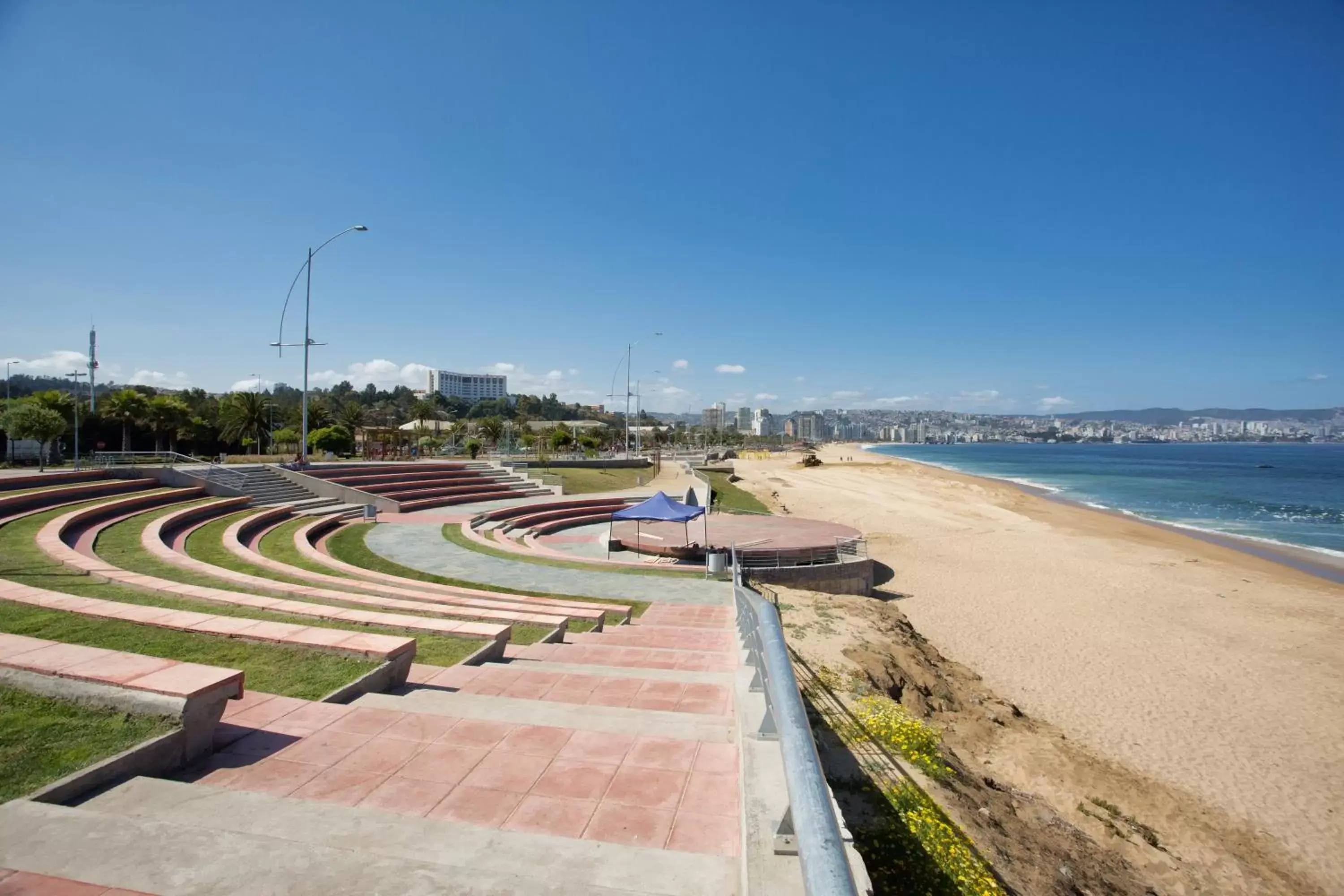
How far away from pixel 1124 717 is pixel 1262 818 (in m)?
3.33

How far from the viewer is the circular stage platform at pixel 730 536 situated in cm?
2019

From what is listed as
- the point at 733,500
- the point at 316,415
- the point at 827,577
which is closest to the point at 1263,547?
the point at 733,500

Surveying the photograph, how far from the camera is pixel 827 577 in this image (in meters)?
19.5

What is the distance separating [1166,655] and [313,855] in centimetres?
2117

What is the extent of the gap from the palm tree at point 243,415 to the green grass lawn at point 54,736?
1875 inches

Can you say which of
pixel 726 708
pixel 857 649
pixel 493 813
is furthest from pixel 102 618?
pixel 857 649

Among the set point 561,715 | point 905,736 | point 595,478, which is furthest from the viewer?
point 595,478

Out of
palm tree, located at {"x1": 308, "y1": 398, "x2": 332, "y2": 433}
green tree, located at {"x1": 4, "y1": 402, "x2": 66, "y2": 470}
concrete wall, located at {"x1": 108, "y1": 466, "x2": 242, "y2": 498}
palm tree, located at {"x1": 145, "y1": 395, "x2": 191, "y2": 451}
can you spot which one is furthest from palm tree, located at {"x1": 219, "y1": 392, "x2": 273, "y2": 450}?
concrete wall, located at {"x1": 108, "y1": 466, "x2": 242, "y2": 498}

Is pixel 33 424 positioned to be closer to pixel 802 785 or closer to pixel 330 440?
pixel 330 440

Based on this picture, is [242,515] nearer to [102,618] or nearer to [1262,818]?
[102,618]

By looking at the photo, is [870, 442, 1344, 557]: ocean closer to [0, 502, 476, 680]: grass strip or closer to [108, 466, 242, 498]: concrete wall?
[0, 502, 476, 680]: grass strip

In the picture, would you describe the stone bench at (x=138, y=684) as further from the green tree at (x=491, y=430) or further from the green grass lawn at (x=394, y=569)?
the green tree at (x=491, y=430)

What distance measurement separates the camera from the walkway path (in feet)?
43.3

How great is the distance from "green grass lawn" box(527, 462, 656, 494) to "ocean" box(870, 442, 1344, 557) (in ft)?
123
